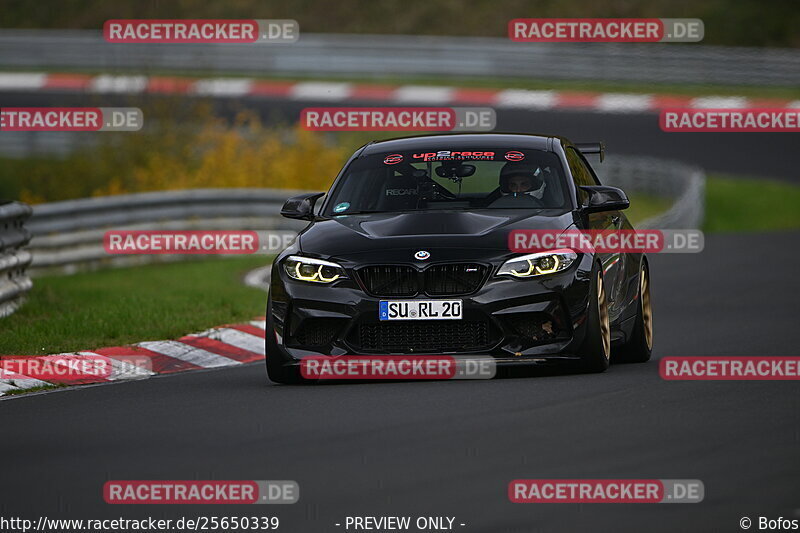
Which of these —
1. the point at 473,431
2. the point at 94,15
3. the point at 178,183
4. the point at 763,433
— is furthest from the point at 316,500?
the point at 94,15

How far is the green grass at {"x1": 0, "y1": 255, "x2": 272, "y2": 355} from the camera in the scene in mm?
13523

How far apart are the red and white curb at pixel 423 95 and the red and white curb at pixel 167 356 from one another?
2342 cm

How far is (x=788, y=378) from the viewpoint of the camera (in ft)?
34.2

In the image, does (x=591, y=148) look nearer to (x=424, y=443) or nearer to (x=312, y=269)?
(x=312, y=269)

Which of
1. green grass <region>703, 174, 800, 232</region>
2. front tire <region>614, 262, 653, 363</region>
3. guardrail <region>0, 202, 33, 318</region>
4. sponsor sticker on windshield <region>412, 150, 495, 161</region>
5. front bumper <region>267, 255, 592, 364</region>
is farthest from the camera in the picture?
green grass <region>703, 174, 800, 232</region>

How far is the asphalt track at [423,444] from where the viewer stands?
6.79m

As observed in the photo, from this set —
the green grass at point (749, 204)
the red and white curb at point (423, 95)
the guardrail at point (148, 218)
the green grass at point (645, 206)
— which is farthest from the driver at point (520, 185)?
the red and white curb at point (423, 95)

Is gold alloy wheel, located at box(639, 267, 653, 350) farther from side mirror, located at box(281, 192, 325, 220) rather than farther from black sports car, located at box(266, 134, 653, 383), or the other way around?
side mirror, located at box(281, 192, 325, 220)

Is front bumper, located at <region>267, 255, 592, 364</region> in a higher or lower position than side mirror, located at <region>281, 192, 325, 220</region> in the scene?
lower

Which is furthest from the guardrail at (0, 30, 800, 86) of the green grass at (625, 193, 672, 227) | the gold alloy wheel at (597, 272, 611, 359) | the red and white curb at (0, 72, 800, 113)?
the gold alloy wheel at (597, 272, 611, 359)

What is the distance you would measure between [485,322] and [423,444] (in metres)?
2.18

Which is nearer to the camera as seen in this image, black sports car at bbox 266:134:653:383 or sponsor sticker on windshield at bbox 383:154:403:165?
black sports car at bbox 266:134:653:383

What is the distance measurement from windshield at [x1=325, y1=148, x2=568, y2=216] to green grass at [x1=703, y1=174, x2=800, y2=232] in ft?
57.6

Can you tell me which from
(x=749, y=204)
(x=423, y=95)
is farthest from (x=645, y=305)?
(x=423, y=95)
